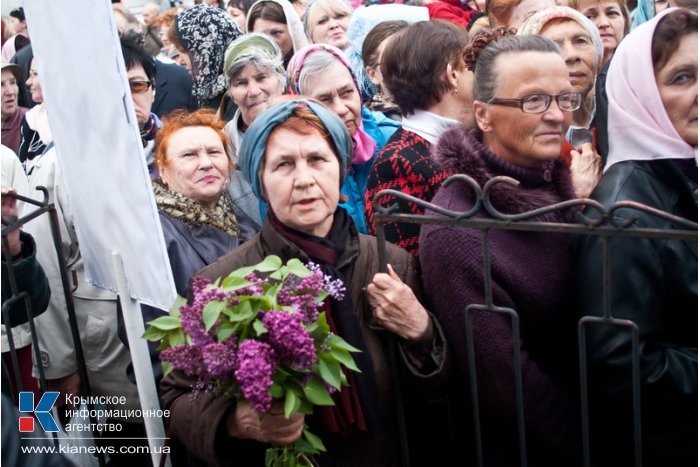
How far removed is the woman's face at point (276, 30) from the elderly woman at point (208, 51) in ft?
1.40

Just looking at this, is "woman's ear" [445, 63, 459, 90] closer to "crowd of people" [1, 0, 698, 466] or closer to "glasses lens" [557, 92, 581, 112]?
"crowd of people" [1, 0, 698, 466]

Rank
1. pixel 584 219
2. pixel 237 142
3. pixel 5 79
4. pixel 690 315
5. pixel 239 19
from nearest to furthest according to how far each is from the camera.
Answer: pixel 584 219 → pixel 690 315 → pixel 237 142 → pixel 5 79 → pixel 239 19

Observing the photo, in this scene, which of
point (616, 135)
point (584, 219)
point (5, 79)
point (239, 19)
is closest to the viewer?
point (584, 219)

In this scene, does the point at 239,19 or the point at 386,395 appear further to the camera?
the point at 239,19

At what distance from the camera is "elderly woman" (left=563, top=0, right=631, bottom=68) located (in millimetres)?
4270

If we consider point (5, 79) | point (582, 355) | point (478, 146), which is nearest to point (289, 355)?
point (582, 355)

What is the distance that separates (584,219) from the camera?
83.0 inches

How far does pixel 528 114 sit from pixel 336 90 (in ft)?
5.18

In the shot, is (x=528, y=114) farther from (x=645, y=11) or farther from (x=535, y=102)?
(x=645, y=11)

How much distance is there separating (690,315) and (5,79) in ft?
17.2

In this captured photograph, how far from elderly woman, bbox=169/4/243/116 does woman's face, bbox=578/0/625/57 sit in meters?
2.19

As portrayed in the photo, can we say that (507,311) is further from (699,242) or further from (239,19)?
(239,19)

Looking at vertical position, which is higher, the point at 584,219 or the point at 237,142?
the point at 237,142

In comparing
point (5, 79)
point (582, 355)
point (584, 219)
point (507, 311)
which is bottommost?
point (582, 355)
